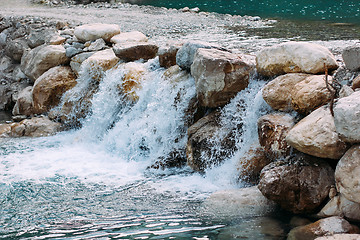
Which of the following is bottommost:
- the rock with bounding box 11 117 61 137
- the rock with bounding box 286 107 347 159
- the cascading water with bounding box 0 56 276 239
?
the rock with bounding box 11 117 61 137

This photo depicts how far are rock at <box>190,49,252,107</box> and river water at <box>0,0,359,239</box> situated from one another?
15 cm

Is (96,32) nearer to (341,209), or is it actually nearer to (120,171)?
(120,171)

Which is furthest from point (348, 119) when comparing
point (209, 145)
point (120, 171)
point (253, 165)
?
point (120, 171)

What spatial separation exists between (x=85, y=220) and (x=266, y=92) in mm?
2847

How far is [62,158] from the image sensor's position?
6.95 metres

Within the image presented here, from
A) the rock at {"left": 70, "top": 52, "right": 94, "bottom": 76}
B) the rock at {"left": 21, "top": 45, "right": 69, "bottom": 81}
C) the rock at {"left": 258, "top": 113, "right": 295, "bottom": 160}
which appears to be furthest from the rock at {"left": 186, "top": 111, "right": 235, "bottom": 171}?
the rock at {"left": 21, "top": 45, "right": 69, "bottom": 81}

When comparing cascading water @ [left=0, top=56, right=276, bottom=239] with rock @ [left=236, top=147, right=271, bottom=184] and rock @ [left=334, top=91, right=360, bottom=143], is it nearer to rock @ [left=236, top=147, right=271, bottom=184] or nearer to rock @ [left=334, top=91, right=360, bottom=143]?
rock @ [left=236, top=147, right=271, bottom=184]

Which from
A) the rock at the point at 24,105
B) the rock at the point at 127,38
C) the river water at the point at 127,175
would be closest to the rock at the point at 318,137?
the river water at the point at 127,175

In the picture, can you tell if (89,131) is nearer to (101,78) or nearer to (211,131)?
(101,78)

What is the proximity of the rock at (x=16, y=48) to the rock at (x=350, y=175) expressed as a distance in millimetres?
9510

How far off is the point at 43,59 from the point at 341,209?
7.82m

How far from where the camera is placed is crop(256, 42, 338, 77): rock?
540 centimetres

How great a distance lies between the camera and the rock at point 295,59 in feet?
17.7

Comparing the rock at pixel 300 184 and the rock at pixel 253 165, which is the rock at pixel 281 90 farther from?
the rock at pixel 300 184
